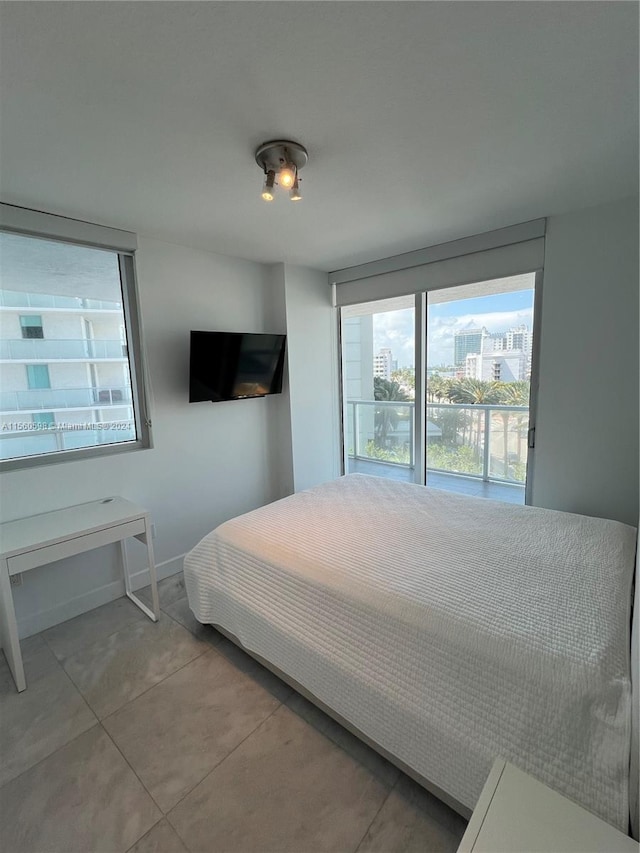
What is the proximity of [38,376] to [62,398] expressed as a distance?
18cm

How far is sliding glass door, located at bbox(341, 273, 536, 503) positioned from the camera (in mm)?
3008

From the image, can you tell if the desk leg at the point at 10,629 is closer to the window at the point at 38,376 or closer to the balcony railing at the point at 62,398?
the balcony railing at the point at 62,398

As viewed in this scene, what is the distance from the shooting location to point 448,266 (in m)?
2.90

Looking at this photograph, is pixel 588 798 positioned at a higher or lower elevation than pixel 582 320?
lower

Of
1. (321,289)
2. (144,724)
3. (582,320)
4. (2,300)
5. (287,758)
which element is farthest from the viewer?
(321,289)

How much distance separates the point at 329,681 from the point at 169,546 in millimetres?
1826

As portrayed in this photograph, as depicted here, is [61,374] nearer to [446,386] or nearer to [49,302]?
[49,302]

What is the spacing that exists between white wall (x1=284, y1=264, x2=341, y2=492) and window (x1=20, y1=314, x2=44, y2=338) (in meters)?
1.80

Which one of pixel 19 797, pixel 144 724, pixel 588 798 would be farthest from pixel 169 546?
pixel 588 798

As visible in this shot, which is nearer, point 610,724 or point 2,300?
point 610,724

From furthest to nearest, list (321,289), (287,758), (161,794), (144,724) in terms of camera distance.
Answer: (321,289) < (144,724) < (287,758) < (161,794)

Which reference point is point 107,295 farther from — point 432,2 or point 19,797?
point 19,797

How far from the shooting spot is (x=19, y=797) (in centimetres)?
135

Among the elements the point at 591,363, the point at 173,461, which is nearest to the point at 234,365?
the point at 173,461
